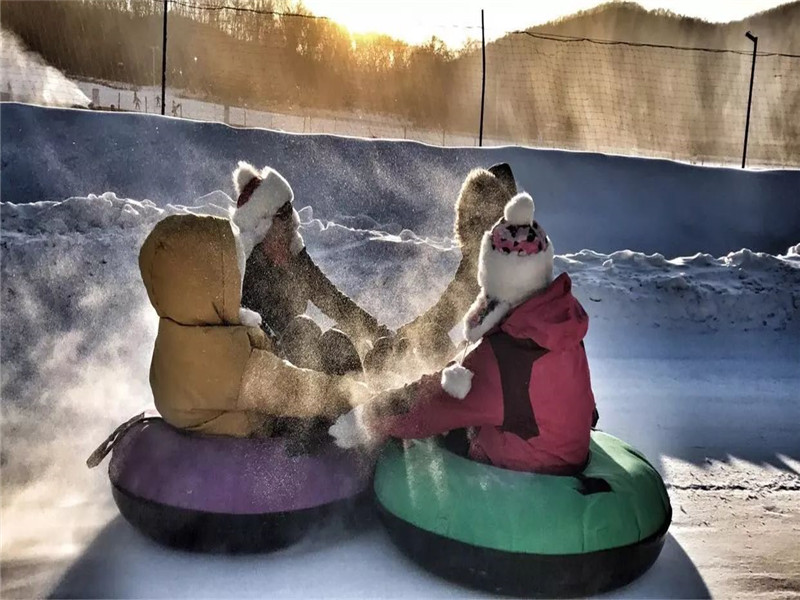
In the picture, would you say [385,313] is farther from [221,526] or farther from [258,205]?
[221,526]

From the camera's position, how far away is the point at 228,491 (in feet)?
7.91

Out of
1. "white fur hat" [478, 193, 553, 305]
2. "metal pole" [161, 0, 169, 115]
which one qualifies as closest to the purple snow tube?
"white fur hat" [478, 193, 553, 305]

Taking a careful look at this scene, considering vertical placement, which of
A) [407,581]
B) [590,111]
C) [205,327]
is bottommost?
[407,581]

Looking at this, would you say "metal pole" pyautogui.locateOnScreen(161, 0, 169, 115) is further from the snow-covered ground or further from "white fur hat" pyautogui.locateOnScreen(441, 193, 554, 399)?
"white fur hat" pyautogui.locateOnScreen(441, 193, 554, 399)

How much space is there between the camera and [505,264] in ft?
7.96

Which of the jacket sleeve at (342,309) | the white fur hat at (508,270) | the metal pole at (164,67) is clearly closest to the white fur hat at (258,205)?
the jacket sleeve at (342,309)

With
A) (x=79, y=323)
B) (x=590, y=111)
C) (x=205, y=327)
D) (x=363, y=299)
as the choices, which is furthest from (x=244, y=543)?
(x=590, y=111)

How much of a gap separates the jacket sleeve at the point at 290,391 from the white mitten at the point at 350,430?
0.04 meters

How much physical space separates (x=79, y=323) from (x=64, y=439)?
194cm

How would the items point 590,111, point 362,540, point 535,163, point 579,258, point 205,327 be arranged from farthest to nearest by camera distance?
point 590,111
point 535,163
point 579,258
point 362,540
point 205,327

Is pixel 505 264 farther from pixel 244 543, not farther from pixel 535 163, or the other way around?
pixel 535 163

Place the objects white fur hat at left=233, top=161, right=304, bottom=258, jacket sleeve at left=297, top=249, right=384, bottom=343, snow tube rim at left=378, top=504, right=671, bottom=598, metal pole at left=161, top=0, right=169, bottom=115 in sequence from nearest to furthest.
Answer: snow tube rim at left=378, top=504, right=671, bottom=598 < white fur hat at left=233, top=161, right=304, bottom=258 < jacket sleeve at left=297, top=249, right=384, bottom=343 < metal pole at left=161, top=0, right=169, bottom=115

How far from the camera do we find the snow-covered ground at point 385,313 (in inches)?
100

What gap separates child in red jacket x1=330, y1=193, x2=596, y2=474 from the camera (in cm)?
229
